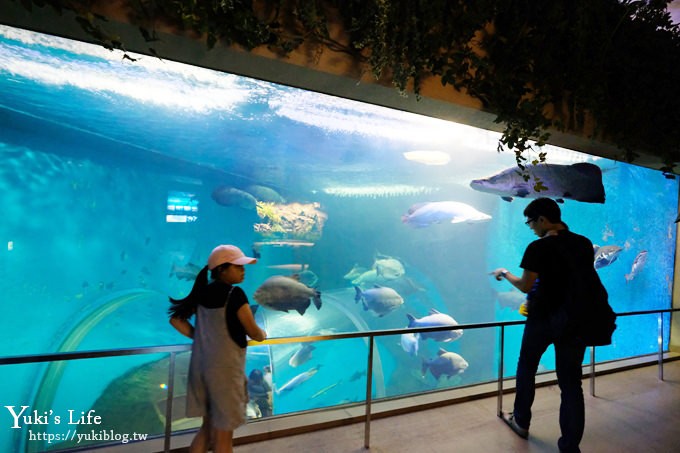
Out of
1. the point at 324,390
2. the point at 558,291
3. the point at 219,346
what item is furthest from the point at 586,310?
the point at 324,390

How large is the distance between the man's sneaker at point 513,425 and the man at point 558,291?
0.32 metres

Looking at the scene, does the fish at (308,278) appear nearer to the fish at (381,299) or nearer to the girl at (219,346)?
the fish at (381,299)

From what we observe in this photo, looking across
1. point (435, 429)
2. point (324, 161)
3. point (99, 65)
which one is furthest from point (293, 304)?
point (99, 65)

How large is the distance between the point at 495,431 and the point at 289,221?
6702 millimetres

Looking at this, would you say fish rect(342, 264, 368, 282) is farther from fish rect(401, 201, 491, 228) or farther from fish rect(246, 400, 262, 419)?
fish rect(246, 400, 262, 419)

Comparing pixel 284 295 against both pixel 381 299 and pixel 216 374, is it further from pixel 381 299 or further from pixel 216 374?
pixel 216 374

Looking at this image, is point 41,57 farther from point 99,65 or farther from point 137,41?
point 137,41

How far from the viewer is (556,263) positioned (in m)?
2.00

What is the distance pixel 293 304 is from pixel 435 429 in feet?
9.09

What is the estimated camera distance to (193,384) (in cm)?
157

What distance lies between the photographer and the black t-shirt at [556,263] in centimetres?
194

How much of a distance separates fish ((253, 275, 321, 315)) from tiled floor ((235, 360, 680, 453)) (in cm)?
242

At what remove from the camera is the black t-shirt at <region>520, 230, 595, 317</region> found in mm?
1941

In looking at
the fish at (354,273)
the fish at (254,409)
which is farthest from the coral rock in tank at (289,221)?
the fish at (254,409)
